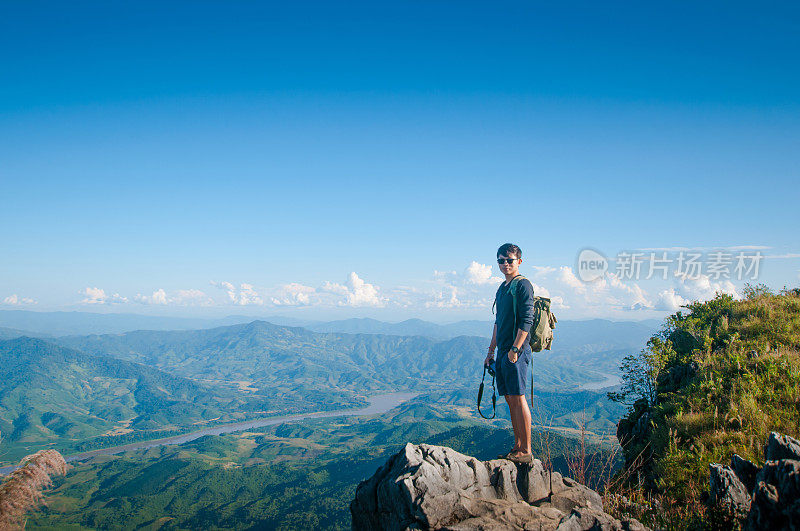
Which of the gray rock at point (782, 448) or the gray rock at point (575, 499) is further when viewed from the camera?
the gray rock at point (575, 499)

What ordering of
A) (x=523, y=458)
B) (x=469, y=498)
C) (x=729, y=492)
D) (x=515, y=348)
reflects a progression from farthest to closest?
(x=523, y=458), (x=515, y=348), (x=469, y=498), (x=729, y=492)

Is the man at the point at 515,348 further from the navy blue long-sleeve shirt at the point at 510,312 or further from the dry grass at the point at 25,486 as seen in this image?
the dry grass at the point at 25,486

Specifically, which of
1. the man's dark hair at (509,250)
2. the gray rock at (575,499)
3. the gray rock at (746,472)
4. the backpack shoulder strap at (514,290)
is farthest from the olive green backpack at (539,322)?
the gray rock at (746,472)

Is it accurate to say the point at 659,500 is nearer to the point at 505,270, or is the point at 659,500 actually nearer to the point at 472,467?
the point at 472,467

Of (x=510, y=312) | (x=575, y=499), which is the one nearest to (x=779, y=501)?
(x=575, y=499)

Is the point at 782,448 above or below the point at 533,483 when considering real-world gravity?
above

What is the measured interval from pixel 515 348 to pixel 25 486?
17259mm

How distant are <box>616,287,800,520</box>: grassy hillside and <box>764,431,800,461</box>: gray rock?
1.35 meters

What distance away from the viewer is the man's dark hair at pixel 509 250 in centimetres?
825

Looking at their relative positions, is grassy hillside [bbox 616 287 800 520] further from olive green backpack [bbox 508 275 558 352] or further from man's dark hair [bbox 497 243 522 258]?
man's dark hair [bbox 497 243 522 258]

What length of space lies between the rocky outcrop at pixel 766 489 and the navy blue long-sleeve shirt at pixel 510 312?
11.2ft

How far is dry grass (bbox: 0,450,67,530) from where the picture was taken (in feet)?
43.5

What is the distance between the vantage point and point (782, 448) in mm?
5598

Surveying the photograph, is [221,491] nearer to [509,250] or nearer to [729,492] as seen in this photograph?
[509,250]
